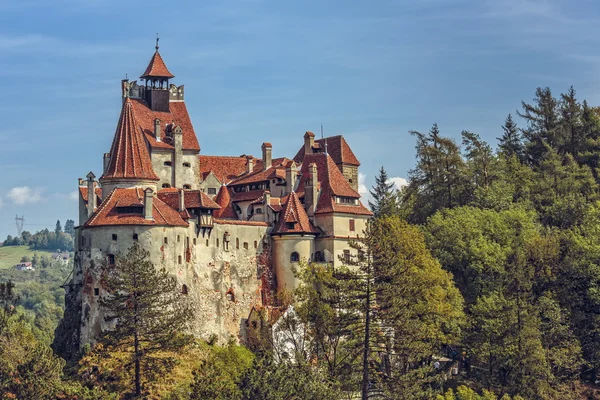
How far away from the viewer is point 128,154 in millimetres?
89562

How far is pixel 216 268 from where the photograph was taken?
8988 centimetres

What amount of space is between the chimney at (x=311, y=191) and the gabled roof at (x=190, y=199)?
952 cm

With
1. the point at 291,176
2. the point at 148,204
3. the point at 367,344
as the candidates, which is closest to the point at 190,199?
the point at 148,204

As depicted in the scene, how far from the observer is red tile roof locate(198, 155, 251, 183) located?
101 meters

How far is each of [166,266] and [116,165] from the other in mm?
→ 10088

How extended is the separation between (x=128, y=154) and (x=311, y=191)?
1648 cm

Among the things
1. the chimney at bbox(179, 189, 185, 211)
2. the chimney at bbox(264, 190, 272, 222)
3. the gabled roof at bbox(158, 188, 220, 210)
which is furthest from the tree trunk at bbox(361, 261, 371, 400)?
the chimney at bbox(179, 189, 185, 211)

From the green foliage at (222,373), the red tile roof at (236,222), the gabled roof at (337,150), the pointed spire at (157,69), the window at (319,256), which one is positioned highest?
the pointed spire at (157,69)

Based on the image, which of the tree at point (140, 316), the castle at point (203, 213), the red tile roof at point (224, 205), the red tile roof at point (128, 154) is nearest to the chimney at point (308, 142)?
the castle at point (203, 213)

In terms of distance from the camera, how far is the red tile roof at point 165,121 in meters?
95.6

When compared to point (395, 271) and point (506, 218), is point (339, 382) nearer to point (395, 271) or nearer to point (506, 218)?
point (395, 271)

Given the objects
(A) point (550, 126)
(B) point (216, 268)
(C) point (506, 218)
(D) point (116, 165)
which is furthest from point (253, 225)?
(A) point (550, 126)

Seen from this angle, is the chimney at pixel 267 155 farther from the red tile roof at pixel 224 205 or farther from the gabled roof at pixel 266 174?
the red tile roof at pixel 224 205

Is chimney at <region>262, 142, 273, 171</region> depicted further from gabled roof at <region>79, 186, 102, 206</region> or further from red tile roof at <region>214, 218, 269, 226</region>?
gabled roof at <region>79, 186, 102, 206</region>
